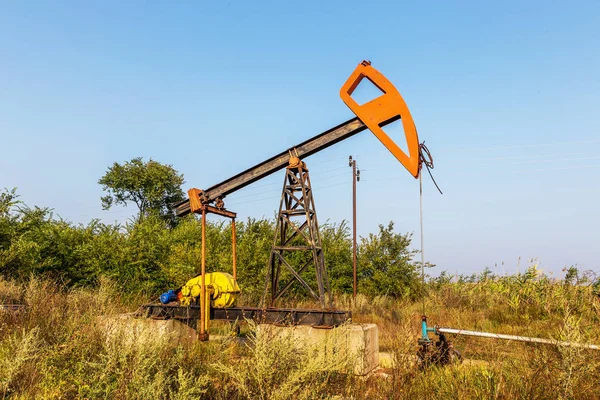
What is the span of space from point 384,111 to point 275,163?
7.85 feet

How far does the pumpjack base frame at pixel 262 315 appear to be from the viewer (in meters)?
6.98

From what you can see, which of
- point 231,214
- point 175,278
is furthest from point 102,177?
point 231,214

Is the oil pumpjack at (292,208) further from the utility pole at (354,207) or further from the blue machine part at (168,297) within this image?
the utility pole at (354,207)

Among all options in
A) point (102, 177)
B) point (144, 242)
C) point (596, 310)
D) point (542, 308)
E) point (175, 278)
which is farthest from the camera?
point (102, 177)

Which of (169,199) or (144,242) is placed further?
(169,199)

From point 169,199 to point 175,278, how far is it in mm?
27074

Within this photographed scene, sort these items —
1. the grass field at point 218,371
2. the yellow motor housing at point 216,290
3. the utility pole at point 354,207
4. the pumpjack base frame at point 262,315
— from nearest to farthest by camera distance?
the grass field at point 218,371, the pumpjack base frame at point 262,315, the yellow motor housing at point 216,290, the utility pole at point 354,207

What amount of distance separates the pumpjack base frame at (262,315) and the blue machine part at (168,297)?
161 mm

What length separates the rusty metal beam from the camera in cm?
793

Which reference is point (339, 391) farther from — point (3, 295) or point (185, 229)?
point (185, 229)

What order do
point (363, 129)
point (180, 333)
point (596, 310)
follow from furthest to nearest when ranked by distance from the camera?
point (596, 310) < point (180, 333) < point (363, 129)

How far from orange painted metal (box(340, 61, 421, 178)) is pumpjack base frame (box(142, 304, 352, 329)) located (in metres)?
2.66

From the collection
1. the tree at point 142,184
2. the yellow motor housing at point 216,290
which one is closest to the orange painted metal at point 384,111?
the yellow motor housing at point 216,290

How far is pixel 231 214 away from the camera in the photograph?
9.23 meters
